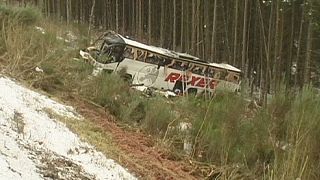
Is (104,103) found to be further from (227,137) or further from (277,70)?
(277,70)

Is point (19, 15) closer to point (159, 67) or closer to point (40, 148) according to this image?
point (159, 67)

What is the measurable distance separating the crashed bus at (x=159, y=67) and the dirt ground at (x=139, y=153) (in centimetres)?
743

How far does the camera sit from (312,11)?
1909 cm

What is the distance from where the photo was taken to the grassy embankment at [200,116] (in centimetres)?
522

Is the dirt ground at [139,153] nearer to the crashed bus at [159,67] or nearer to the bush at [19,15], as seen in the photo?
the bush at [19,15]

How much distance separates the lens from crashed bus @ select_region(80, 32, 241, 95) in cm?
1595

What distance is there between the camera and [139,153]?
6.18 m

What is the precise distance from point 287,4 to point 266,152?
1808 centimetres

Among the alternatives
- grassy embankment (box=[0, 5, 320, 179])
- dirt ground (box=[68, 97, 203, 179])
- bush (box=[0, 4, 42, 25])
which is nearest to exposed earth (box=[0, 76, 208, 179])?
dirt ground (box=[68, 97, 203, 179])

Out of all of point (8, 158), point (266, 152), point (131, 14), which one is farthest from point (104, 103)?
point (131, 14)

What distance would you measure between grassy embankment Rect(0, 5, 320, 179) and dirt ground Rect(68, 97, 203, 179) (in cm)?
24

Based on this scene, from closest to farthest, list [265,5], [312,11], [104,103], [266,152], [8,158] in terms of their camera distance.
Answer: [8,158] → [266,152] → [104,103] → [312,11] → [265,5]

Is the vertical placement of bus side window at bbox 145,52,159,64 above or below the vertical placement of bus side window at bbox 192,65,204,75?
above

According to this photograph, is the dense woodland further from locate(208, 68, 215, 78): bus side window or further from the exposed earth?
the exposed earth
